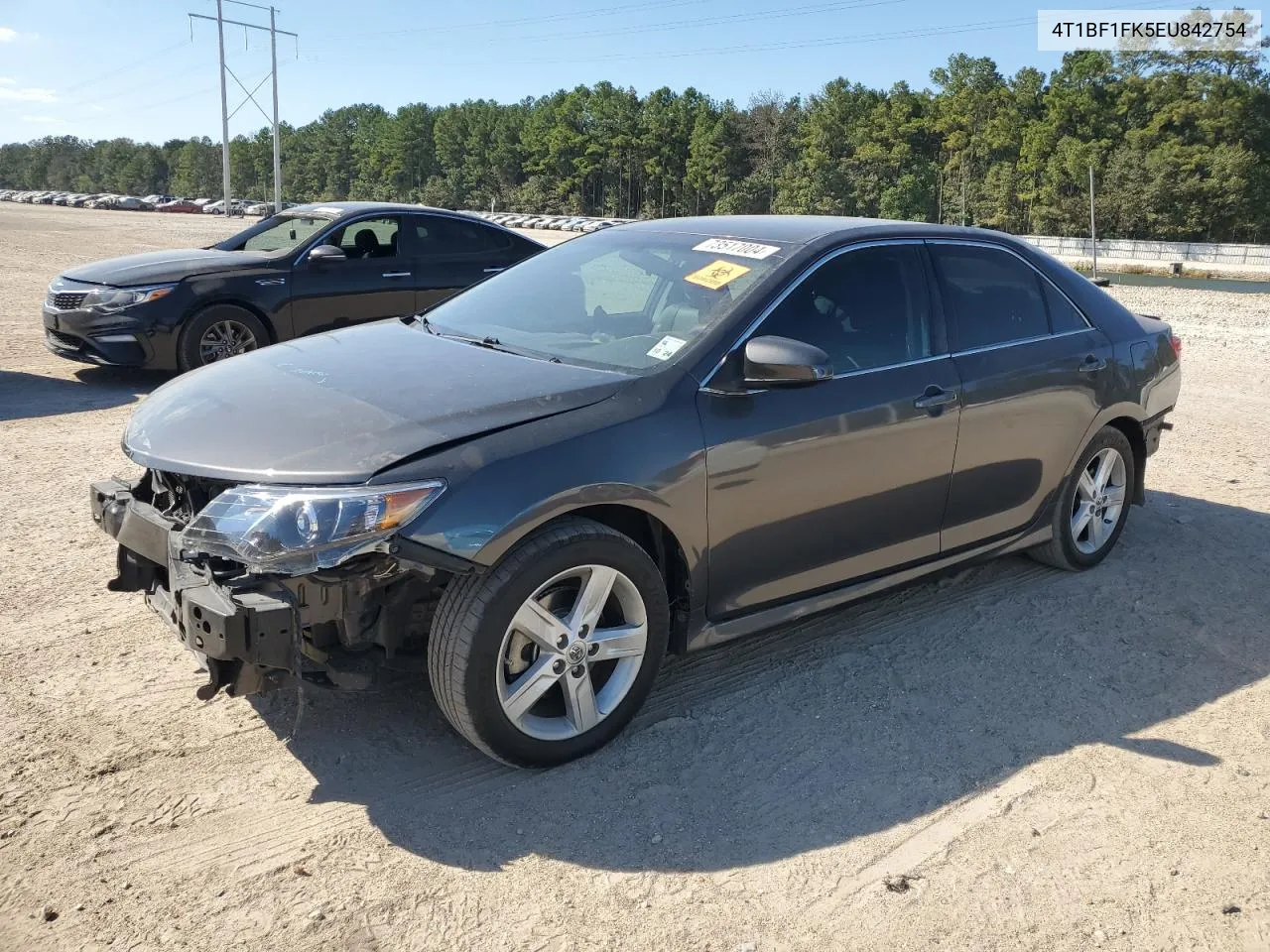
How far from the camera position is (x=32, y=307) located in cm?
1448

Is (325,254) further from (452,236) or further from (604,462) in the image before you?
(604,462)

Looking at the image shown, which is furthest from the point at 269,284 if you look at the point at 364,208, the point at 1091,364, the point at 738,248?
the point at 1091,364

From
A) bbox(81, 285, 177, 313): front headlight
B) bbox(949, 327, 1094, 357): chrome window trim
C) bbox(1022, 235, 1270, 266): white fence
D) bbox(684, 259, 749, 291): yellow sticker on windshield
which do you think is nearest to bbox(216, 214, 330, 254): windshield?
bbox(81, 285, 177, 313): front headlight

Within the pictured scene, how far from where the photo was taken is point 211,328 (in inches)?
362

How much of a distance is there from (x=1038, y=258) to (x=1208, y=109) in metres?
83.5

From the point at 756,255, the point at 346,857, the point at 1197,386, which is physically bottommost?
the point at 346,857

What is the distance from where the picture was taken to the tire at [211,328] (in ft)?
29.8

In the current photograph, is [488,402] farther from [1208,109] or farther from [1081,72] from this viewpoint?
[1081,72]

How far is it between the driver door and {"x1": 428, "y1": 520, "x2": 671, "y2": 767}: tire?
381 millimetres

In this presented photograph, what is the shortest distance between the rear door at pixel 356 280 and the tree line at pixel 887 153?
248 ft

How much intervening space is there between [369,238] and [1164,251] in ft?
208

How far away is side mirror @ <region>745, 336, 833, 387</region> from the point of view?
11.9 ft

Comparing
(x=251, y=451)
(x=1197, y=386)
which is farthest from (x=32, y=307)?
(x=1197, y=386)

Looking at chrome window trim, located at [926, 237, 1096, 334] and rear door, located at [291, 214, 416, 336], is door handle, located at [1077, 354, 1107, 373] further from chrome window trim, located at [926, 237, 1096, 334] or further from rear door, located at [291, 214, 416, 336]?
rear door, located at [291, 214, 416, 336]
